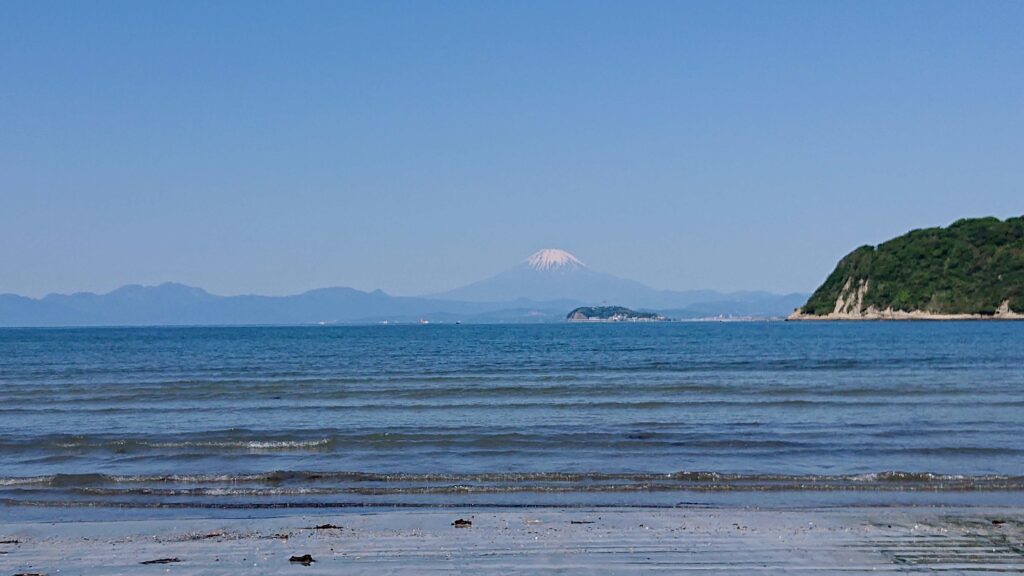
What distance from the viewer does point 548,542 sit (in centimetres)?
1248

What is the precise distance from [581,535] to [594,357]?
48.4m

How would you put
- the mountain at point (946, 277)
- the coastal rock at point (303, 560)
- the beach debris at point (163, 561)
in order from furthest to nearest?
the mountain at point (946, 277)
the beach debris at point (163, 561)
the coastal rock at point (303, 560)

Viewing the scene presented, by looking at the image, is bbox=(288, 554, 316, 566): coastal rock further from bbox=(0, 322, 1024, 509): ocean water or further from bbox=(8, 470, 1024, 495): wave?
bbox=(8, 470, 1024, 495): wave

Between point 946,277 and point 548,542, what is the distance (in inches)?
7331

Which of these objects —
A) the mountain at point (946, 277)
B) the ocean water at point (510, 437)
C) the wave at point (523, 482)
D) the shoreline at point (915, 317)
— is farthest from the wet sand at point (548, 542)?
the mountain at point (946, 277)

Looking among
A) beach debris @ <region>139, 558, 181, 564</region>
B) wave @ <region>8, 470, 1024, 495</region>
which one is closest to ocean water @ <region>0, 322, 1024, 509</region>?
wave @ <region>8, 470, 1024, 495</region>

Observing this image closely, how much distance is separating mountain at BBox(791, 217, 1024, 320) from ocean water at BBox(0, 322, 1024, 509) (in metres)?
137

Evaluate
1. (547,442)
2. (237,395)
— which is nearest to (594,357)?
(237,395)

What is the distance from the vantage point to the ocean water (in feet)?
56.3

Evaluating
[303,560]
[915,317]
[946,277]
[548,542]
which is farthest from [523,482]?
[946,277]

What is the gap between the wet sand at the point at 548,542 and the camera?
11.3 m

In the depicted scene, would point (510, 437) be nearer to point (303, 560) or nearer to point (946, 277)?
point (303, 560)

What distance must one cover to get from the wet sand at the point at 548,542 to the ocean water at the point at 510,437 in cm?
172

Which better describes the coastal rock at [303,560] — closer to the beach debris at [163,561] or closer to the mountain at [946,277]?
the beach debris at [163,561]
